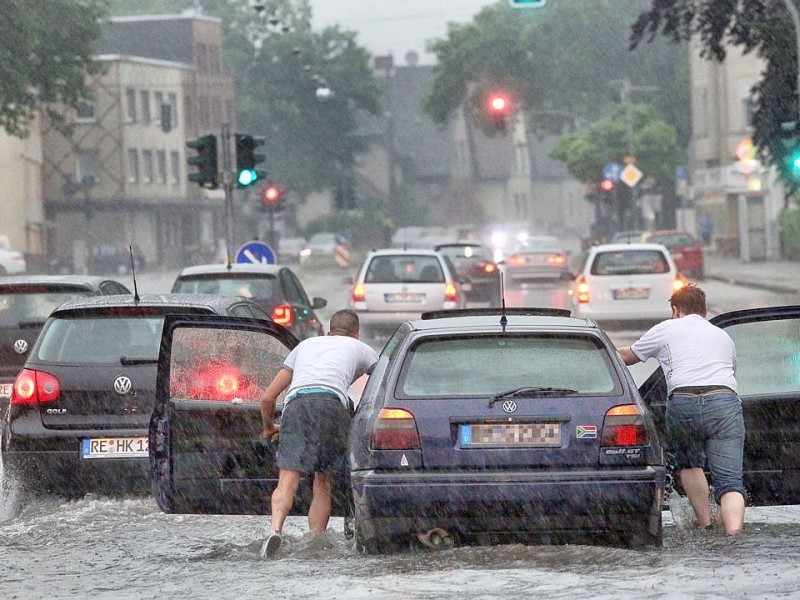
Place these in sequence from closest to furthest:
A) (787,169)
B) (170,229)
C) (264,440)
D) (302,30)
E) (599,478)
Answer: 1. (599,478)
2. (264,440)
3. (787,169)
4. (170,229)
5. (302,30)

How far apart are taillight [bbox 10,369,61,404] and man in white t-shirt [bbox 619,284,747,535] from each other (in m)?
3.56

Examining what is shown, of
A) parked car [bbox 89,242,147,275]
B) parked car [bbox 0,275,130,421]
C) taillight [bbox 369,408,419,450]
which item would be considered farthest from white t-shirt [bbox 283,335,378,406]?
parked car [bbox 89,242,147,275]

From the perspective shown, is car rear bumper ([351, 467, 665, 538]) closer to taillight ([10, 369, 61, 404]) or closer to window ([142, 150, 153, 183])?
taillight ([10, 369, 61, 404])

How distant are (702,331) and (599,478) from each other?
165 centimetres

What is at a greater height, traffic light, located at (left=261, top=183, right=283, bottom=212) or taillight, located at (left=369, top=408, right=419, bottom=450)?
traffic light, located at (left=261, top=183, right=283, bottom=212)

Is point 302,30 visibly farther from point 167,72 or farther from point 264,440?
point 264,440

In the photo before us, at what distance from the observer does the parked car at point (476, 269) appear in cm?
4003

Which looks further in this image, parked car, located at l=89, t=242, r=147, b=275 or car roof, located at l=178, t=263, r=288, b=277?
parked car, located at l=89, t=242, r=147, b=275

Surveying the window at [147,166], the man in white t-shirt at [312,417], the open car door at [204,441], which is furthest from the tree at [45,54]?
the man in white t-shirt at [312,417]

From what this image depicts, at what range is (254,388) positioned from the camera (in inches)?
403

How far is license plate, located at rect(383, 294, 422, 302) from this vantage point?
2851 cm

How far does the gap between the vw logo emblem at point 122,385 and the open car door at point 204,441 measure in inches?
59.1

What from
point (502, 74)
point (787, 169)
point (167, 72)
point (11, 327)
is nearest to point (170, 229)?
point (167, 72)

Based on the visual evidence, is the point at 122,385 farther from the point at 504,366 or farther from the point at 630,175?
the point at 630,175
